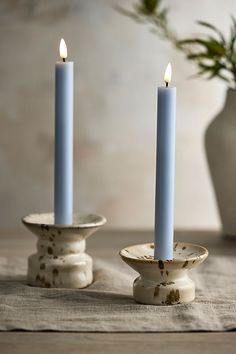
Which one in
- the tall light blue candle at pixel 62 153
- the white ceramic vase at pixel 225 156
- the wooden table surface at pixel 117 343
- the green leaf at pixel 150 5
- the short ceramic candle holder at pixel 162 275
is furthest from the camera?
the green leaf at pixel 150 5

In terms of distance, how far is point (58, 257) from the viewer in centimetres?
101

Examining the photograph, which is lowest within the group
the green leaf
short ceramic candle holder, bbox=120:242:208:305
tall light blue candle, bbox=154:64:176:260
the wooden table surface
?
the wooden table surface

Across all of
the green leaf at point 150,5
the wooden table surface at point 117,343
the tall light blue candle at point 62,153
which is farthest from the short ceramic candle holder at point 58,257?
the green leaf at point 150,5

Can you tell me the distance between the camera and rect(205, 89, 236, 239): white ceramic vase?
4.26 ft

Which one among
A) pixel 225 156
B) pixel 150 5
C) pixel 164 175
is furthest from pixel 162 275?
pixel 150 5

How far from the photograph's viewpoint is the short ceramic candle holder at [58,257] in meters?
1.00

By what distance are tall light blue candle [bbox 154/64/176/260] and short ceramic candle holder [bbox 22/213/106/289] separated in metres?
0.10

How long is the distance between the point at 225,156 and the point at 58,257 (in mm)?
386

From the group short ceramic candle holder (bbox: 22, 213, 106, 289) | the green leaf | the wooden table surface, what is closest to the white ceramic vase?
the green leaf

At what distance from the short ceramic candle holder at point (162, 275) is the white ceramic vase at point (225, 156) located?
0.36m

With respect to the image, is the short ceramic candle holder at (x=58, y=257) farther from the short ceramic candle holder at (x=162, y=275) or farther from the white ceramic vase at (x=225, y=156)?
the white ceramic vase at (x=225, y=156)

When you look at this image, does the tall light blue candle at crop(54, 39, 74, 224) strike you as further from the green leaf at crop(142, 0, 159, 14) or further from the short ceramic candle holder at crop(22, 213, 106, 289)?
the green leaf at crop(142, 0, 159, 14)

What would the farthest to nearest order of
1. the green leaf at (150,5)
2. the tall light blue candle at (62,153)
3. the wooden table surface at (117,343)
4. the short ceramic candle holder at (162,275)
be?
the green leaf at (150,5) → the tall light blue candle at (62,153) → the short ceramic candle holder at (162,275) → the wooden table surface at (117,343)

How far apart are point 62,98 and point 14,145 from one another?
0.81 meters
